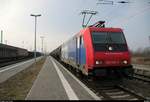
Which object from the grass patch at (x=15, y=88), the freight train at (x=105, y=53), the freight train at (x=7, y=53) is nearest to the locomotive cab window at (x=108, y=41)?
the freight train at (x=105, y=53)

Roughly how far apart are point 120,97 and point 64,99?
8.36 feet

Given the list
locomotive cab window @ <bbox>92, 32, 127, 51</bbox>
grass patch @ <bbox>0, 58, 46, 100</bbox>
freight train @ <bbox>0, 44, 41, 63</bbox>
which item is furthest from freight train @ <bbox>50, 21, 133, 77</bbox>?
freight train @ <bbox>0, 44, 41, 63</bbox>

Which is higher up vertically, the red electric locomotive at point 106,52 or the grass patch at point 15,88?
the red electric locomotive at point 106,52

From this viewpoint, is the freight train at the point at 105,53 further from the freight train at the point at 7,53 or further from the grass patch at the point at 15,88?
the freight train at the point at 7,53

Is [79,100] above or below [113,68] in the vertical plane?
below

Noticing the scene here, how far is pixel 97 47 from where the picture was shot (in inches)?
569

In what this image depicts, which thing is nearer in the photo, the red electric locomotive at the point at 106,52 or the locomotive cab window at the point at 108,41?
the red electric locomotive at the point at 106,52

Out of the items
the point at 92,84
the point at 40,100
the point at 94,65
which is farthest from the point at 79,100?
the point at 92,84

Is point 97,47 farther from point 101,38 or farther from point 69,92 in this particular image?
point 69,92

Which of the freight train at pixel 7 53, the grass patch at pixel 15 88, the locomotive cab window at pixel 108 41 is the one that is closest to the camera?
the grass patch at pixel 15 88

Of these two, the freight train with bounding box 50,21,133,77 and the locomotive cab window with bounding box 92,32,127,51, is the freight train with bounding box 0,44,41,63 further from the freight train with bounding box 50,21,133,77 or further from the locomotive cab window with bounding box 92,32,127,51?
the locomotive cab window with bounding box 92,32,127,51

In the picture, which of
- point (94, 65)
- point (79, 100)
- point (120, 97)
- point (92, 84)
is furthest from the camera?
point (92, 84)

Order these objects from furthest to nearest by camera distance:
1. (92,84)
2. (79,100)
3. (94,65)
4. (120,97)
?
1. (92,84)
2. (94,65)
3. (120,97)
4. (79,100)

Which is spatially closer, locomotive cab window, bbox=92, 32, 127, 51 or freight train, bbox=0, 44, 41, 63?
locomotive cab window, bbox=92, 32, 127, 51
